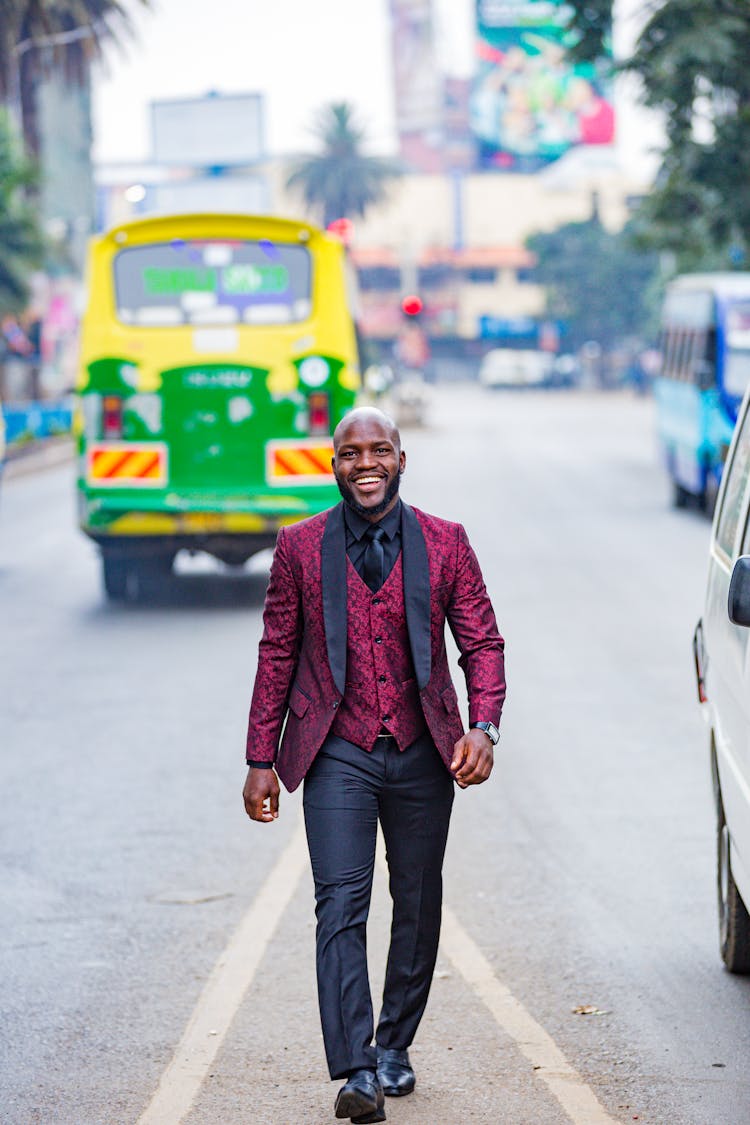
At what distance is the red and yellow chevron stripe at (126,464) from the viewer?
1532cm

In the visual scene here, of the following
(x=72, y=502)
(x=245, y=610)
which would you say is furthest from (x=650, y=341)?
(x=245, y=610)

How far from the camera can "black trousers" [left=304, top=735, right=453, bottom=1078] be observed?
4664 millimetres

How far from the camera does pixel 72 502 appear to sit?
1134 inches

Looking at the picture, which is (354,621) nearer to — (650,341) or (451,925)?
(451,925)

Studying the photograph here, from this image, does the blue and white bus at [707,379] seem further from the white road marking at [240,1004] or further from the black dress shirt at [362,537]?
the black dress shirt at [362,537]

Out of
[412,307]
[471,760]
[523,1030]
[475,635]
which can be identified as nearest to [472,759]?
[471,760]

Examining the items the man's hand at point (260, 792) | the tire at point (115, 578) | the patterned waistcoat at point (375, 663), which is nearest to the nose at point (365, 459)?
the patterned waistcoat at point (375, 663)

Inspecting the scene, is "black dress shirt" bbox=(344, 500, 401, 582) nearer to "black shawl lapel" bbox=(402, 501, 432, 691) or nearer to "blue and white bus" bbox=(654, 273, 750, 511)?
"black shawl lapel" bbox=(402, 501, 432, 691)

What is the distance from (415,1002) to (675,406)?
22.2 meters

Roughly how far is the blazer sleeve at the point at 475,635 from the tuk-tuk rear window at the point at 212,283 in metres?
10.9

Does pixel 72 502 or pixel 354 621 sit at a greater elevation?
pixel 354 621

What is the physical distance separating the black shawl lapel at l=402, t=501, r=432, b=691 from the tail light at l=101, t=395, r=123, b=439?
10781mm

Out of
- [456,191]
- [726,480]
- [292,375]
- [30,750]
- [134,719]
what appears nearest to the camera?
[726,480]

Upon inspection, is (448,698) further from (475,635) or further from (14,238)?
(14,238)
